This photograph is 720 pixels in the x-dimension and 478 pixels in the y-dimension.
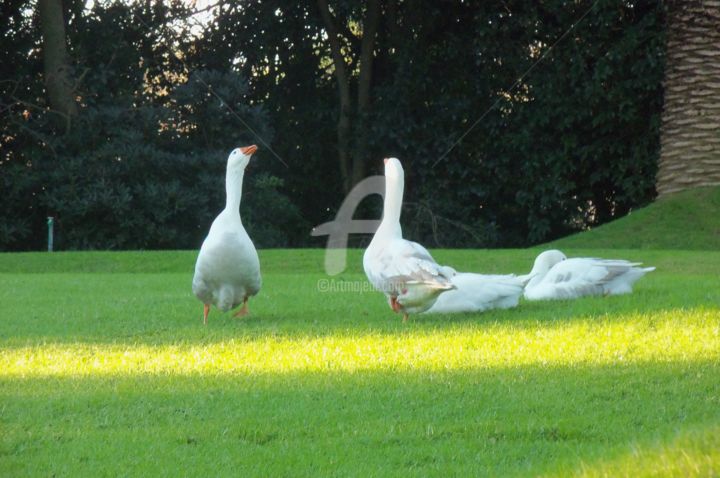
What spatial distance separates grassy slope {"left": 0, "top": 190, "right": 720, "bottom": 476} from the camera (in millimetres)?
A: 4781

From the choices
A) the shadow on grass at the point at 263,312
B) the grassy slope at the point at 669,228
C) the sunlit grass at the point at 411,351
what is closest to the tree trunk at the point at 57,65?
the grassy slope at the point at 669,228

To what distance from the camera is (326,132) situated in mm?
28469

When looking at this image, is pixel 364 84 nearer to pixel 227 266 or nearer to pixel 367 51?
pixel 367 51

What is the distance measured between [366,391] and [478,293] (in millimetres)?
3775

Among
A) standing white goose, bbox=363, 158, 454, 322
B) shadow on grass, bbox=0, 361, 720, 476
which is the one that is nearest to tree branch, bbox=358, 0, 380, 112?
standing white goose, bbox=363, 158, 454, 322

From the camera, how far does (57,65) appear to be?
81.8 feet

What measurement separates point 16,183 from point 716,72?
14.5 meters

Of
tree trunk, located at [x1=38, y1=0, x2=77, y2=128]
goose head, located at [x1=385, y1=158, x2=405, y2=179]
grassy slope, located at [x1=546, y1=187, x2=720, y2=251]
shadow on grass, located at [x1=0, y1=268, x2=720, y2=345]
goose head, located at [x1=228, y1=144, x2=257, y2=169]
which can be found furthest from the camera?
tree trunk, located at [x1=38, y1=0, x2=77, y2=128]

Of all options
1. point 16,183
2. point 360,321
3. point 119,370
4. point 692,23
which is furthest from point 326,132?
point 119,370

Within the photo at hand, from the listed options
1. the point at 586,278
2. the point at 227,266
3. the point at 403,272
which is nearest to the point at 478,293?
the point at 403,272

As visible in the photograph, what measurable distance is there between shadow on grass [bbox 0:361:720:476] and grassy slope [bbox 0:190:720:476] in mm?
14

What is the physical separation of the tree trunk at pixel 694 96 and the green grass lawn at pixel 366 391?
33.9 ft

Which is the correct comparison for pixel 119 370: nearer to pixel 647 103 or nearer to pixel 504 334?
pixel 504 334

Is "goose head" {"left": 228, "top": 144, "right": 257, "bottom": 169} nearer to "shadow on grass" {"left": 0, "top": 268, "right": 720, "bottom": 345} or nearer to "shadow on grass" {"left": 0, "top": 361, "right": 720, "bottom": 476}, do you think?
"shadow on grass" {"left": 0, "top": 268, "right": 720, "bottom": 345}
